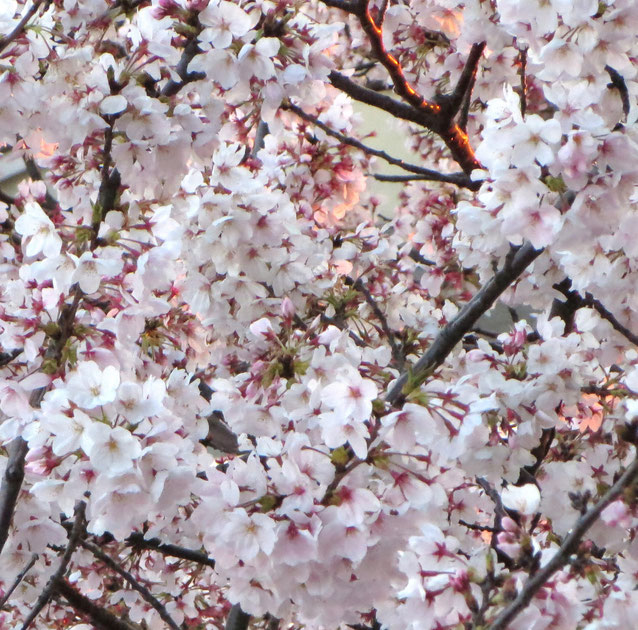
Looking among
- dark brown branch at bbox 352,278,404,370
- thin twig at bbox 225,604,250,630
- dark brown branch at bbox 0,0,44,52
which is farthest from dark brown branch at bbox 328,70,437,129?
thin twig at bbox 225,604,250,630

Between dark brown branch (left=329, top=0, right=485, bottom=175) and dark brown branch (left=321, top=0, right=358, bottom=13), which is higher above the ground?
dark brown branch (left=329, top=0, right=485, bottom=175)

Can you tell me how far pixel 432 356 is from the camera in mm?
2041

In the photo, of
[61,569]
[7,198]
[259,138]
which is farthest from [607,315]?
[7,198]

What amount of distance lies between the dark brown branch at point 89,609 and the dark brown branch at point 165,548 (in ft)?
0.72

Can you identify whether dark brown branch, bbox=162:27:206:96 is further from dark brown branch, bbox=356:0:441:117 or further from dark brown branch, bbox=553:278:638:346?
dark brown branch, bbox=553:278:638:346

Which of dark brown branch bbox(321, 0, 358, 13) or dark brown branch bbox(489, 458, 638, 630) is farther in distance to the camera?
dark brown branch bbox(321, 0, 358, 13)

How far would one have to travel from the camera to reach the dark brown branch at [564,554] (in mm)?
1233

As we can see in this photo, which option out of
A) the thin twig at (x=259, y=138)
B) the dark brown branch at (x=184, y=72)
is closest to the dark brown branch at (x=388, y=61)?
the dark brown branch at (x=184, y=72)

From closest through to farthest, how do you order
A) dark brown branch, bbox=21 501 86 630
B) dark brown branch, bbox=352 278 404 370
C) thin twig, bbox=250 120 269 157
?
dark brown branch, bbox=21 501 86 630 < dark brown branch, bbox=352 278 404 370 < thin twig, bbox=250 120 269 157

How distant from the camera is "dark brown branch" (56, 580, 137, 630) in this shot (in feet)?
7.82

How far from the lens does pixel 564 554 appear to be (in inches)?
50.2

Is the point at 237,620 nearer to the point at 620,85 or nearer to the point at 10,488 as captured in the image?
the point at 10,488

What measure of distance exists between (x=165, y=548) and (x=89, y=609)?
0.96ft

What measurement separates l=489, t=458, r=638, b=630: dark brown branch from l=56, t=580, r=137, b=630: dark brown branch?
1.40 m
